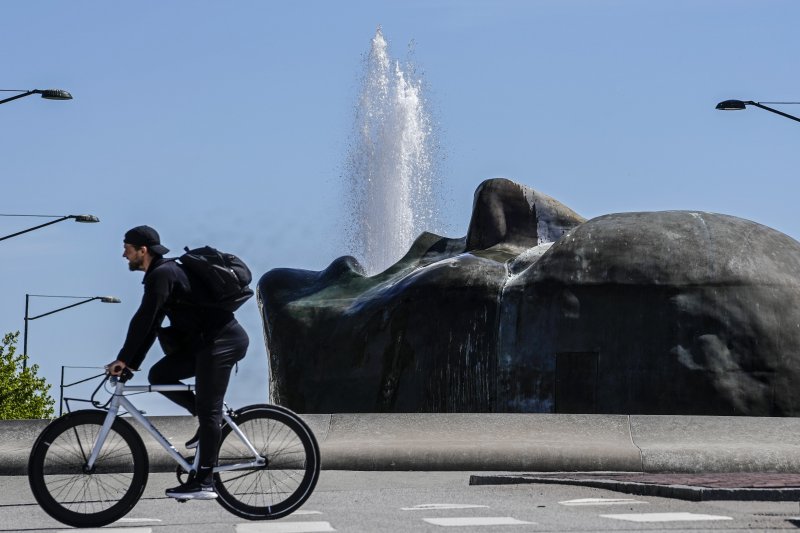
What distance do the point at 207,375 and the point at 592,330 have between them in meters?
11.3

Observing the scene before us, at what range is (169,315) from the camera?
882 cm

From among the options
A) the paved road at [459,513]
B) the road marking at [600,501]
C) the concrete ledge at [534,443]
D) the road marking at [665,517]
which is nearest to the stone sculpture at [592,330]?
the concrete ledge at [534,443]

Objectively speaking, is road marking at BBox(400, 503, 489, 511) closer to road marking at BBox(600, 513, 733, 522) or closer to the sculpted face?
road marking at BBox(600, 513, 733, 522)

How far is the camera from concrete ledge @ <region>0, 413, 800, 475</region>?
1475cm

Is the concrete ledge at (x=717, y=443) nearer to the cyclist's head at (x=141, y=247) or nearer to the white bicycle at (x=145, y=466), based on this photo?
the white bicycle at (x=145, y=466)

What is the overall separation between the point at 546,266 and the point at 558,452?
5.13m

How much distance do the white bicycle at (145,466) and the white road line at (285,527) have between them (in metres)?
0.15

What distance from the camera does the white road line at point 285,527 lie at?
8.20 m

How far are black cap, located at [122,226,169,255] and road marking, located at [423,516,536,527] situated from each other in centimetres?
A: 228

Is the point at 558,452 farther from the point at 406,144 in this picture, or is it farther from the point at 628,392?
the point at 406,144

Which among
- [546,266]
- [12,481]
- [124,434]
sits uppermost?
[546,266]

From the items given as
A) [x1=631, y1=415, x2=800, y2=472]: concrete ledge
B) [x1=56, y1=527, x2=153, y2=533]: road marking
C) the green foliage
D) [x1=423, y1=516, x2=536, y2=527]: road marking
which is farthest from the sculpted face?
the green foliage

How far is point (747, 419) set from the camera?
612 inches

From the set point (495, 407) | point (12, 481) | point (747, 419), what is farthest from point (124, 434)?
point (495, 407)
